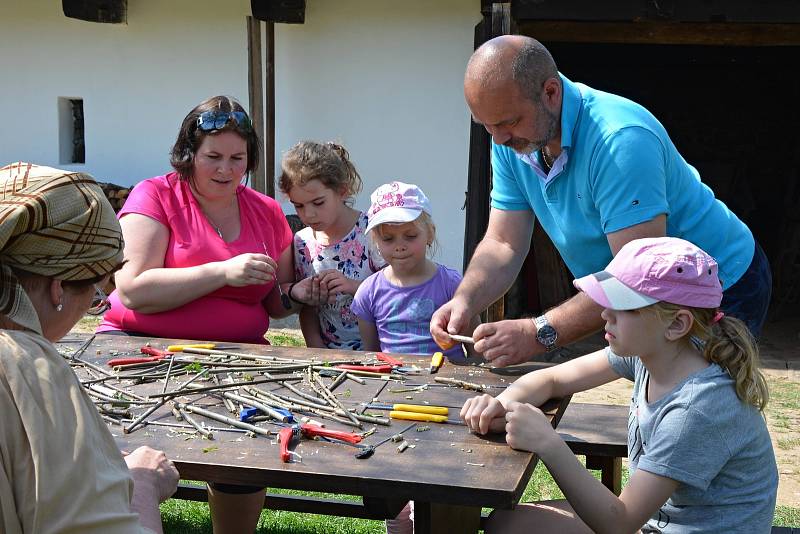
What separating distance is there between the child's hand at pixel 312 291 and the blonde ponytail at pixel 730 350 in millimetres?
2045

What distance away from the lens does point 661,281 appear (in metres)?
2.40

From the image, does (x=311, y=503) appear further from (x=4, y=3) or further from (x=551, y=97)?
(x=4, y=3)

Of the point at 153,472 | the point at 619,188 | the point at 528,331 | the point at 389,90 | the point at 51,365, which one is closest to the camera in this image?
the point at 51,365

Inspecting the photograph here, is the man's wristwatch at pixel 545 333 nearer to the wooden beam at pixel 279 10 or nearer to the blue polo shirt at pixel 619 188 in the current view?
the blue polo shirt at pixel 619 188

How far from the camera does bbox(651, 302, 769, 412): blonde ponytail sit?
7.94 ft

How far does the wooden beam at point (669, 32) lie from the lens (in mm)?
8258

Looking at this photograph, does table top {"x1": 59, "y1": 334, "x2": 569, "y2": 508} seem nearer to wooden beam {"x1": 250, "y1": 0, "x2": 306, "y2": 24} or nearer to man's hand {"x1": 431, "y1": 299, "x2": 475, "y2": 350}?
man's hand {"x1": 431, "y1": 299, "x2": 475, "y2": 350}

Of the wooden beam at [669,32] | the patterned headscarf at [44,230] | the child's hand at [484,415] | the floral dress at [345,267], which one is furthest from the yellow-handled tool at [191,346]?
the wooden beam at [669,32]

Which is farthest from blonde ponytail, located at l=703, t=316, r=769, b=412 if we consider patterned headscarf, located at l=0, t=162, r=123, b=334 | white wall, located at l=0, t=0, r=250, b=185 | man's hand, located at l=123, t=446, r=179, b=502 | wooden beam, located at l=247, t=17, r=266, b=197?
white wall, located at l=0, t=0, r=250, b=185

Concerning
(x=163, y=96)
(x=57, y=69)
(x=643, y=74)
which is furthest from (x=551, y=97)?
(x=643, y=74)

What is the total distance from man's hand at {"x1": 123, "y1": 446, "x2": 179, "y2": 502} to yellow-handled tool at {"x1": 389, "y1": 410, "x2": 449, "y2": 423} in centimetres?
70

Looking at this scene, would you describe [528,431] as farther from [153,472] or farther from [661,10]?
[661,10]

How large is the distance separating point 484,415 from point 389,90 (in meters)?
6.57

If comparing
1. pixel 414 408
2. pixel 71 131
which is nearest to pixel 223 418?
pixel 414 408
